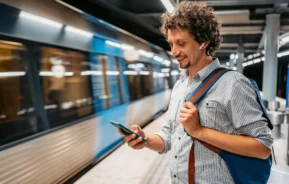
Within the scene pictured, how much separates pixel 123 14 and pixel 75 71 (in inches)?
261

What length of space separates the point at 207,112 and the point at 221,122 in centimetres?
8

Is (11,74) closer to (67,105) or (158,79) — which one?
(67,105)

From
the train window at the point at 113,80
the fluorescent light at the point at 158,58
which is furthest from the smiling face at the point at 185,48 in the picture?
the fluorescent light at the point at 158,58

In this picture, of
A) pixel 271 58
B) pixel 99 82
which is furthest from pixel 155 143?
pixel 271 58

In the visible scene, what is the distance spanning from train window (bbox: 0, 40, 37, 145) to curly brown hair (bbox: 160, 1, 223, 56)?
6.94 feet

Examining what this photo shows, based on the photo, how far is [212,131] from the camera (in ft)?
4.17

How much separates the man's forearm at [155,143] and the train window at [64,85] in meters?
2.24

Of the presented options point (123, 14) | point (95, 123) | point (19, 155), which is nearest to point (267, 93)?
point (95, 123)

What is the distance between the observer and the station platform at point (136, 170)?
12.6 ft

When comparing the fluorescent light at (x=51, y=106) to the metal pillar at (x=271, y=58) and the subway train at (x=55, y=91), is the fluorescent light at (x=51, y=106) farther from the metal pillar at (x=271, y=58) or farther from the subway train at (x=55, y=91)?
the metal pillar at (x=271, y=58)

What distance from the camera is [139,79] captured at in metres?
8.31

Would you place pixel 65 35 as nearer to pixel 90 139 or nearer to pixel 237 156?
pixel 90 139

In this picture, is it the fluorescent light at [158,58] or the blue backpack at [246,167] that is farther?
the fluorescent light at [158,58]

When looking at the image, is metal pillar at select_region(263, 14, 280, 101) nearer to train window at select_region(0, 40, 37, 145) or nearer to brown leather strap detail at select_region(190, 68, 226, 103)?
train window at select_region(0, 40, 37, 145)
